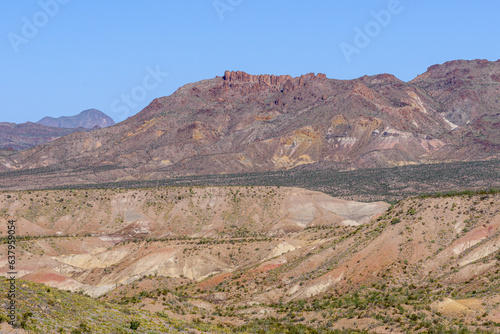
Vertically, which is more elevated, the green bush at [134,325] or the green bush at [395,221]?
the green bush at [134,325]

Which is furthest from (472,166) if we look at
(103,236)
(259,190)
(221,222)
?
(103,236)

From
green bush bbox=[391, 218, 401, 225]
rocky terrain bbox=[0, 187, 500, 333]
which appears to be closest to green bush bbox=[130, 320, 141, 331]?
rocky terrain bbox=[0, 187, 500, 333]

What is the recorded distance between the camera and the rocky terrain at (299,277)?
115 ft

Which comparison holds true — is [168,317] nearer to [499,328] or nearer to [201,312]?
[201,312]

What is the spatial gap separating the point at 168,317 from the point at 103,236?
64.0 m

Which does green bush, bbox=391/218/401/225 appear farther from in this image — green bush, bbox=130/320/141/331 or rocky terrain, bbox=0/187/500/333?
green bush, bbox=130/320/141/331

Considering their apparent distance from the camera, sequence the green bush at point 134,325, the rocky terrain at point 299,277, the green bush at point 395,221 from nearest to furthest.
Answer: the green bush at point 134,325
the rocky terrain at point 299,277
the green bush at point 395,221

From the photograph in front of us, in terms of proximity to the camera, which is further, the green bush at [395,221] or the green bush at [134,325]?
the green bush at [395,221]

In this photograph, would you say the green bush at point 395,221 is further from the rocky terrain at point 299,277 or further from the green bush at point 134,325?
the green bush at point 134,325

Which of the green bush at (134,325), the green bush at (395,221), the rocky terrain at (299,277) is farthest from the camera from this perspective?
the green bush at (395,221)

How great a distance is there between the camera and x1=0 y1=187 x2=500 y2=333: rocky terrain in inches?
1385

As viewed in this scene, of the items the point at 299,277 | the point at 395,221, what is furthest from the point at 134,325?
the point at 395,221

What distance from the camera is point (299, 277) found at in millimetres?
53844

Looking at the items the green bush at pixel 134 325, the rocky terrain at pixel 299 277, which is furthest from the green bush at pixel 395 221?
the green bush at pixel 134 325
